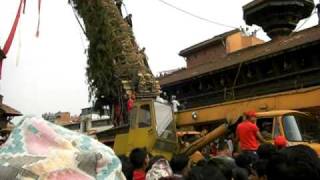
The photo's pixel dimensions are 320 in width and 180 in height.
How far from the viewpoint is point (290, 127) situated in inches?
361

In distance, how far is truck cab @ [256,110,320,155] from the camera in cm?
909

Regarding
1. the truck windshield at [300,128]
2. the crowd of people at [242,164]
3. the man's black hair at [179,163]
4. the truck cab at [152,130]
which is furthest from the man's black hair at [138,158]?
the truck cab at [152,130]

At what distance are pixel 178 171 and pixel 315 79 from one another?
1150cm

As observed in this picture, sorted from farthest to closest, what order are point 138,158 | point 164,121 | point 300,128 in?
point 164,121 → point 300,128 → point 138,158

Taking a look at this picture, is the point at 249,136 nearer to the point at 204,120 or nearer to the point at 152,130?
the point at 152,130

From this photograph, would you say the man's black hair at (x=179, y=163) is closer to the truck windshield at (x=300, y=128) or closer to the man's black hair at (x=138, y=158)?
the man's black hair at (x=138, y=158)

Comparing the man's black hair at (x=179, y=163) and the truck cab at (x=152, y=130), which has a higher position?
the truck cab at (x=152, y=130)

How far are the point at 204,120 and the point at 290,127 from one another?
461 cm

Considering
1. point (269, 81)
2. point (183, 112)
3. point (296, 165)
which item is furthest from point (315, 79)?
point (296, 165)

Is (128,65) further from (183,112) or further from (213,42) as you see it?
(213,42)

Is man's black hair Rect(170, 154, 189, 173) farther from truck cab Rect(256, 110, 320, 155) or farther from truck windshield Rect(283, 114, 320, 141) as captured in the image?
truck windshield Rect(283, 114, 320, 141)

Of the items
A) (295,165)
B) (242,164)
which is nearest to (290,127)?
(242,164)

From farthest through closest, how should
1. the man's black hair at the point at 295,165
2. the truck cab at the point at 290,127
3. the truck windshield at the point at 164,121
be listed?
the truck windshield at the point at 164,121 → the truck cab at the point at 290,127 → the man's black hair at the point at 295,165

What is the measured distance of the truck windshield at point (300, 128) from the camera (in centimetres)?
911
